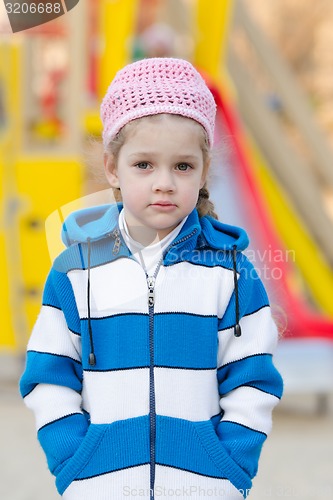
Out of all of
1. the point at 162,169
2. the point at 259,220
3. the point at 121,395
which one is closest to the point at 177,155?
the point at 162,169

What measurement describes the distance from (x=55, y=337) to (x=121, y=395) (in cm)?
15

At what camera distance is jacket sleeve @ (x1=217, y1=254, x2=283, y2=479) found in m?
1.58

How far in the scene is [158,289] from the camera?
1.60 m

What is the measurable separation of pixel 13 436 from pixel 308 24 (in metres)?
10.8

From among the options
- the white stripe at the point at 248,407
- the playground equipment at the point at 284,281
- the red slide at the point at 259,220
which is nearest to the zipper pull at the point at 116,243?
the white stripe at the point at 248,407

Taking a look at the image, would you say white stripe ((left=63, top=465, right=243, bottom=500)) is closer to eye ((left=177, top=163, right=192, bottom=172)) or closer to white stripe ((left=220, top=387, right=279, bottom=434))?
white stripe ((left=220, top=387, right=279, bottom=434))

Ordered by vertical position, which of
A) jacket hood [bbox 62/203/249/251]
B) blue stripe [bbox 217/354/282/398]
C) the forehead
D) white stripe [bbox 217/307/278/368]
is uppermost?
the forehead

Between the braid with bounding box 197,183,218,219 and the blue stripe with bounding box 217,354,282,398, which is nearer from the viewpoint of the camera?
the blue stripe with bounding box 217,354,282,398

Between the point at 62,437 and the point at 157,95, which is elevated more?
the point at 157,95

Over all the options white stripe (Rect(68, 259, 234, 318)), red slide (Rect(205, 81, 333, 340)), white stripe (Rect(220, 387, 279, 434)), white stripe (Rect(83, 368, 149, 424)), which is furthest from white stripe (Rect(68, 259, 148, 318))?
red slide (Rect(205, 81, 333, 340))

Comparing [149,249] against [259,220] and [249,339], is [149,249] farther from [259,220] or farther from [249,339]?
[259,220]

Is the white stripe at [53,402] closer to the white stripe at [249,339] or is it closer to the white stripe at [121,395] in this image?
the white stripe at [121,395]

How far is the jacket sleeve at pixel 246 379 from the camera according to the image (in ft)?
5.19

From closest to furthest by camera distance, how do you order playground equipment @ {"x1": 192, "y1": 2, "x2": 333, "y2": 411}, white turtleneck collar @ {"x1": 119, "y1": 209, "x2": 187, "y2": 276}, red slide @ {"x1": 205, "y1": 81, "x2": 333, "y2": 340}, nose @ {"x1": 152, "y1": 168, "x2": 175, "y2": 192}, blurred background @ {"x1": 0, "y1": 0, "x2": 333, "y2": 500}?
nose @ {"x1": 152, "y1": 168, "x2": 175, "y2": 192}, white turtleneck collar @ {"x1": 119, "y1": 209, "x2": 187, "y2": 276}, blurred background @ {"x1": 0, "y1": 0, "x2": 333, "y2": 500}, playground equipment @ {"x1": 192, "y1": 2, "x2": 333, "y2": 411}, red slide @ {"x1": 205, "y1": 81, "x2": 333, "y2": 340}
